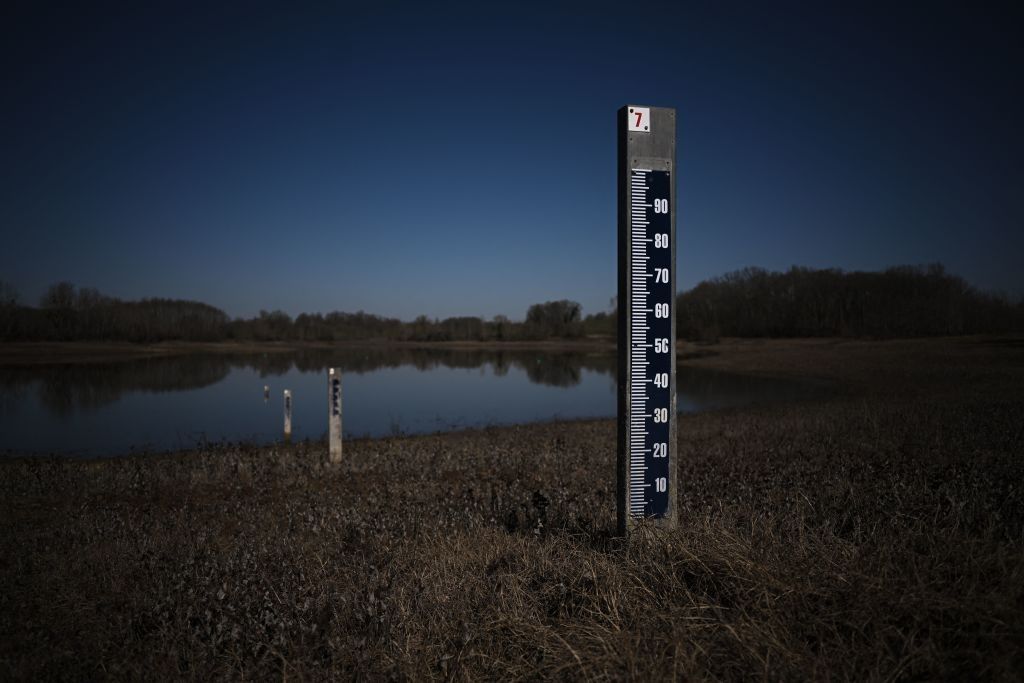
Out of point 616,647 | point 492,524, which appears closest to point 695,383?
point 492,524

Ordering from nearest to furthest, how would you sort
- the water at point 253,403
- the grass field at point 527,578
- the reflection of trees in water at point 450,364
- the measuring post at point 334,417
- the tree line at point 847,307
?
the grass field at point 527,578 < the measuring post at point 334,417 < the water at point 253,403 < the reflection of trees in water at point 450,364 < the tree line at point 847,307

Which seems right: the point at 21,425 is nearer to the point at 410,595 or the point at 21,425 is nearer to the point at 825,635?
the point at 410,595

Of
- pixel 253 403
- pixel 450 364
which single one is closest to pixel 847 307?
pixel 450 364

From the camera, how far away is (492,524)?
527 centimetres

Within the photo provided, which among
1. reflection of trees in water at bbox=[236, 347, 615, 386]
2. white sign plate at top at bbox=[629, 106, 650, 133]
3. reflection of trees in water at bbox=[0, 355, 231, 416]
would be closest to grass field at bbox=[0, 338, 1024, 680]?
white sign plate at top at bbox=[629, 106, 650, 133]

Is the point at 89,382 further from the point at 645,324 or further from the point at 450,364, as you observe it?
the point at 645,324

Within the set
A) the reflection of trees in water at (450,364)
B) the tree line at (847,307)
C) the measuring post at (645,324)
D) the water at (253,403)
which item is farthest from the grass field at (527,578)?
the tree line at (847,307)

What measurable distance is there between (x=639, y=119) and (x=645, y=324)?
159 centimetres

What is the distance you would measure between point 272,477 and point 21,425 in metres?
17.1

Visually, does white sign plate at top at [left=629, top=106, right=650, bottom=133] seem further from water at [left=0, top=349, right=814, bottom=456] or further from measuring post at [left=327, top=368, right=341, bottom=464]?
water at [left=0, top=349, right=814, bottom=456]

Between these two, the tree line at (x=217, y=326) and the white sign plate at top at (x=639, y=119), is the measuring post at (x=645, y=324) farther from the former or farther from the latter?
the tree line at (x=217, y=326)

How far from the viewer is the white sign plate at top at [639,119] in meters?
4.31

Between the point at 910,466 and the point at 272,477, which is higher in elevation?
the point at 910,466

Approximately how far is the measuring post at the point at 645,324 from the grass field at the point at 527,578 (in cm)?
44
